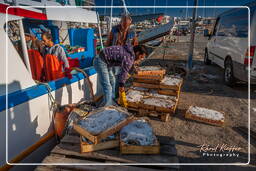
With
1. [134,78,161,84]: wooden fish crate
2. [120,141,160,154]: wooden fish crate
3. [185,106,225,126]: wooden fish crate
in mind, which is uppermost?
[134,78,161,84]: wooden fish crate

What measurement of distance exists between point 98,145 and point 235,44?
18.7 ft

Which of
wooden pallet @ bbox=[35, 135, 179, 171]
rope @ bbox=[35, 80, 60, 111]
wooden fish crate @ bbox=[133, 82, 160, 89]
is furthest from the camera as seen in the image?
wooden fish crate @ bbox=[133, 82, 160, 89]

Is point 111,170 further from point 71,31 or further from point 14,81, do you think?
point 71,31

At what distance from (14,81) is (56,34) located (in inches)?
112

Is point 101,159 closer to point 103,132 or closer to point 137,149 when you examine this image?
point 103,132

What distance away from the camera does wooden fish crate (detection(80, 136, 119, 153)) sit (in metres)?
2.22

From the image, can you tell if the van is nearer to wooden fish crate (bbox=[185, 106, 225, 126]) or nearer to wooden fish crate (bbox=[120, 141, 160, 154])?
wooden fish crate (bbox=[185, 106, 225, 126])

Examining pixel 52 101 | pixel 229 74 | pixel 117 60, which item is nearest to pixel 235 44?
pixel 229 74

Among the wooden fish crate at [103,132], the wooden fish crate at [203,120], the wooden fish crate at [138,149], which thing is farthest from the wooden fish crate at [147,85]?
the wooden fish crate at [138,149]

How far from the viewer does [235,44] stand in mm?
5773

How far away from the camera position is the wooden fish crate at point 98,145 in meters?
2.22

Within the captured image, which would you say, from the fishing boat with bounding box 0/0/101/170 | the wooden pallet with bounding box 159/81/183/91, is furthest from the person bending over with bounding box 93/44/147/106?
the wooden pallet with bounding box 159/81/183/91

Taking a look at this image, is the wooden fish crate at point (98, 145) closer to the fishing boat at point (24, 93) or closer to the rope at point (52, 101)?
the fishing boat at point (24, 93)

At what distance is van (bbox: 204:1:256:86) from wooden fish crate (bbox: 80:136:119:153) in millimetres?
4697
